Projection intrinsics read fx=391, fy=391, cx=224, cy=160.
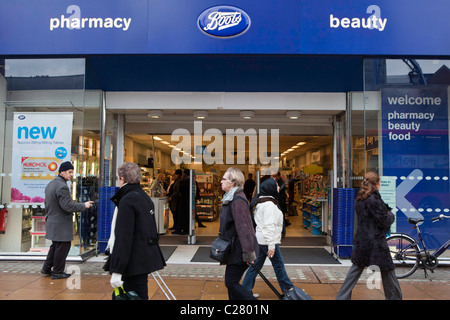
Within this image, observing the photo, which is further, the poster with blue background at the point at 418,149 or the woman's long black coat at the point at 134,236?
the poster with blue background at the point at 418,149

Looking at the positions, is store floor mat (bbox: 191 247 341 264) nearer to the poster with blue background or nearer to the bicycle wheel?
the bicycle wheel

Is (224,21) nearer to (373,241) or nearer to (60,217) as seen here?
(60,217)

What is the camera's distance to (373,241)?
164 inches

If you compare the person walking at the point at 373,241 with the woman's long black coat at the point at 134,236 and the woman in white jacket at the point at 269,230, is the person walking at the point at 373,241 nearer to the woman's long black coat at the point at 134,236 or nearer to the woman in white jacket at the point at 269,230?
the woman in white jacket at the point at 269,230

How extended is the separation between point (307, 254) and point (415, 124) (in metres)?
3.11

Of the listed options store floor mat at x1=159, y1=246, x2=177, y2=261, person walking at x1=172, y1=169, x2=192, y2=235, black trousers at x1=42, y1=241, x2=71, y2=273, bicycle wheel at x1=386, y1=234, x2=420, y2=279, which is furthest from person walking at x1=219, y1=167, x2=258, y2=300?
person walking at x1=172, y1=169, x2=192, y2=235

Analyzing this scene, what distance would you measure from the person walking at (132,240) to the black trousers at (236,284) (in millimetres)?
722

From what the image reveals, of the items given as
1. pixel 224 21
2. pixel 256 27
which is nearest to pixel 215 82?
pixel 224 21

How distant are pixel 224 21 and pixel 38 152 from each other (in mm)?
4054

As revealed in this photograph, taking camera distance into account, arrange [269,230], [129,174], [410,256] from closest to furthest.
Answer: [129,174] < [269,230] < [410,256]

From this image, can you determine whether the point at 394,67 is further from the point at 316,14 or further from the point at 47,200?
the point at 47,200

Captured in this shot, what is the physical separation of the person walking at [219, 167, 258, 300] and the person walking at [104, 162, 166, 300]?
2.38 ft

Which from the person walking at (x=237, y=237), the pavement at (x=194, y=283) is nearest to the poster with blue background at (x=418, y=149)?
the pavement at (x=194, y=283)

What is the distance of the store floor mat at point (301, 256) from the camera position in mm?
7020
